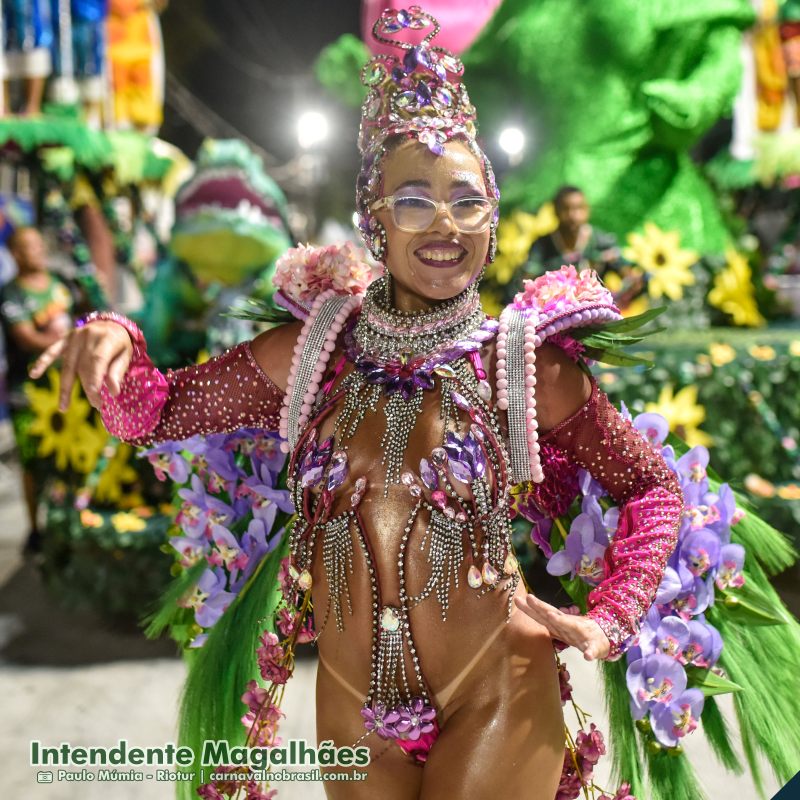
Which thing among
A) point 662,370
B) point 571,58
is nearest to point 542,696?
point 662,370

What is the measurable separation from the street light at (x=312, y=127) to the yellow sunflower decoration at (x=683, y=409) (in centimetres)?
526

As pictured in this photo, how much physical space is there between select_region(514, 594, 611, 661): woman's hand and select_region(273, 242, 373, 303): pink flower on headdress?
62 cm

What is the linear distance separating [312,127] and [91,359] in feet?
22.8

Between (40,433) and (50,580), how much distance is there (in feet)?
2.15

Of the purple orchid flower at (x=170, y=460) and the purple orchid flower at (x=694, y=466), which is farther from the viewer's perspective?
the purple orchid flower at (x=170, y=460)

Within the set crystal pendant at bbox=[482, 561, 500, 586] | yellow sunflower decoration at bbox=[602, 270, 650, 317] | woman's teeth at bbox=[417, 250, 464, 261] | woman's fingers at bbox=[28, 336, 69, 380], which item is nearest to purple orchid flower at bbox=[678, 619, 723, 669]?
crystal pendant at bbox=[482, 561, 500, 586]

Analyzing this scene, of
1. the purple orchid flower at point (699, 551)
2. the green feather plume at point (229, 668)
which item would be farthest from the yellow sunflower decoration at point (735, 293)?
the green feather plume at point (229, 668)

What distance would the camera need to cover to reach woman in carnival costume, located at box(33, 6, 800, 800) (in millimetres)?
1260

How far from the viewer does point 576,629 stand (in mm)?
1133

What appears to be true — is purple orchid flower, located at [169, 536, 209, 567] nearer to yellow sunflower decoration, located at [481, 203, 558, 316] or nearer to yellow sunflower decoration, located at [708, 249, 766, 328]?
yellow sunflower decoration, located at [481, 203, 558, 316]

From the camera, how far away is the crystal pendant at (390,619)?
4.09 ft

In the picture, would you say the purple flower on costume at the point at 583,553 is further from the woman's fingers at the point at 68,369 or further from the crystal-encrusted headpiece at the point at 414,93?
the woman's fingers at the point at 68,369

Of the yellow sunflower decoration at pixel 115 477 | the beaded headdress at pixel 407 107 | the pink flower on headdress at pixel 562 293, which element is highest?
the yellow sunflower decoration at pixel 115 477

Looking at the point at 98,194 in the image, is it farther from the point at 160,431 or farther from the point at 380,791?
the point at 380,791
